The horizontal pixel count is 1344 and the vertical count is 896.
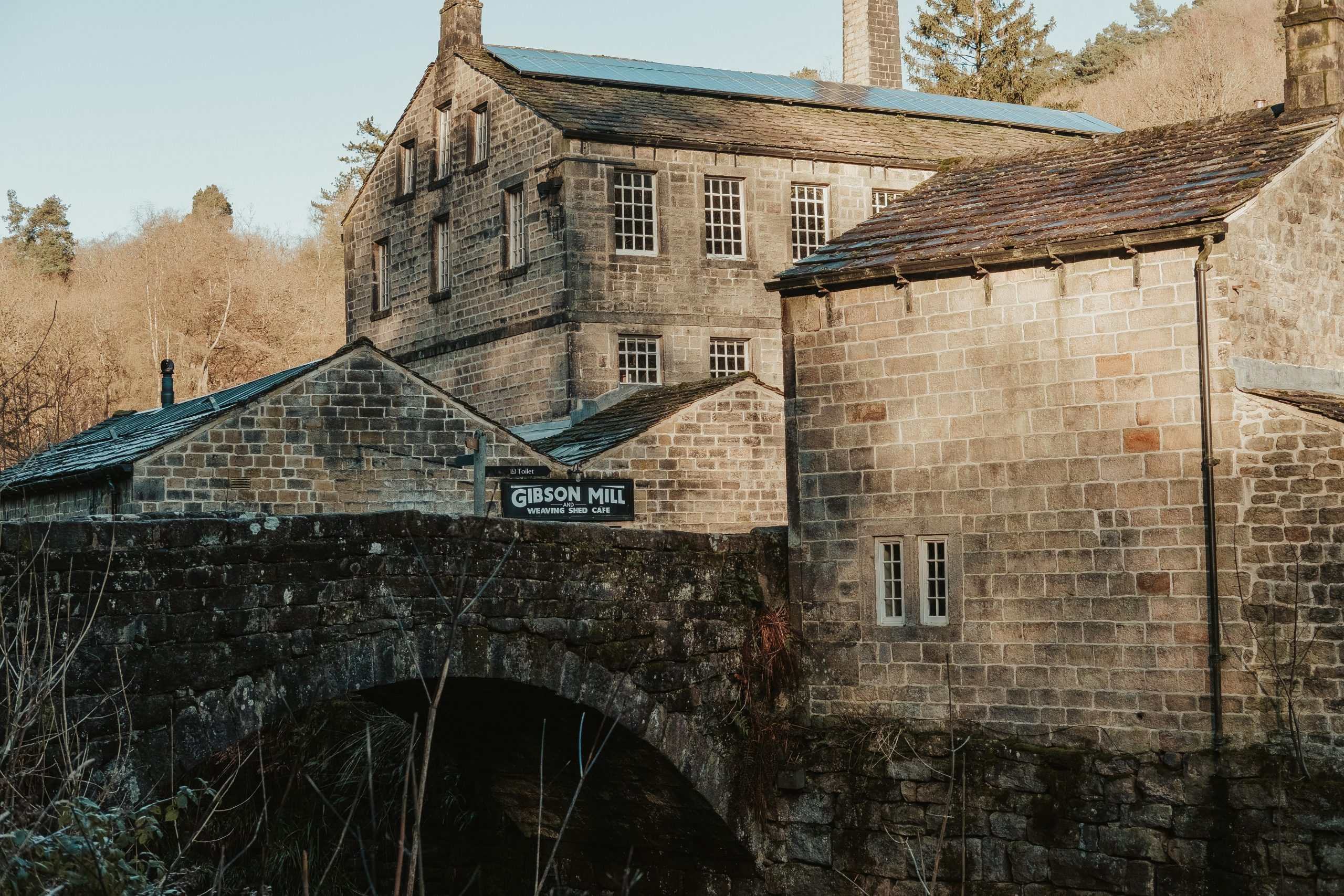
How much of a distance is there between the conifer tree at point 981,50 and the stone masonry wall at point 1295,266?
124ft

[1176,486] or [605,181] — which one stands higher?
[605,181]

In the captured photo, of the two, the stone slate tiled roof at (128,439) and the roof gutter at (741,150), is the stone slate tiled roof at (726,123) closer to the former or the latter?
the roof gutter at (741,150)

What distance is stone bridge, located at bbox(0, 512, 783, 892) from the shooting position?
8.45 metres

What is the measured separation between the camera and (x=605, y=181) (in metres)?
25.5

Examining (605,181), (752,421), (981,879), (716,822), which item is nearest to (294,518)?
(716,822)

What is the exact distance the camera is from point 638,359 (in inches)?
1019

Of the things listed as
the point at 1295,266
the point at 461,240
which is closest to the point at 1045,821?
the point at 1295,266

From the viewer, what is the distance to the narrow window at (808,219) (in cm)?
2694

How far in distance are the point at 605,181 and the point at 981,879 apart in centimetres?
1547

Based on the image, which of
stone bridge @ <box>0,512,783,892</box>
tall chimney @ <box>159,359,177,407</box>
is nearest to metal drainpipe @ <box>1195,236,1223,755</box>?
stone bridge @ <box>0,512,783,892</box>

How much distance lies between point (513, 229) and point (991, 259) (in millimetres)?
15361

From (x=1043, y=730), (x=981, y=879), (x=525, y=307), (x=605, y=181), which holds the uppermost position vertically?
(x=605, y=181)

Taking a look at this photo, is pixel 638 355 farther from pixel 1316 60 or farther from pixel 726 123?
pixel 1316 60

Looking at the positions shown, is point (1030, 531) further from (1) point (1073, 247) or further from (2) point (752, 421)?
(2) point (752, 421)
